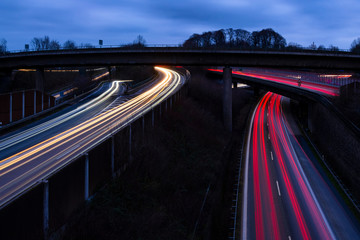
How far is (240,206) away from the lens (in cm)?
2280

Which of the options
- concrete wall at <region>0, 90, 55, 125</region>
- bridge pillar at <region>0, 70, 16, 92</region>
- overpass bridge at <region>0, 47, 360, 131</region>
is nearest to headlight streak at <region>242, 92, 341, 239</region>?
overpass bridge at <region>0, 47, 360, 131</region>

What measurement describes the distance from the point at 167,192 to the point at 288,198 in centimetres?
1059

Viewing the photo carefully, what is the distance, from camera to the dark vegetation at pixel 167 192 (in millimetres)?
14422

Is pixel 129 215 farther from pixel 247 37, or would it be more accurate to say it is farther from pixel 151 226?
pixel 247 37

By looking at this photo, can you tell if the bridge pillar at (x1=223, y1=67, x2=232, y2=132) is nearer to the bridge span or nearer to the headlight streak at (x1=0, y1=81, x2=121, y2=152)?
the bridge span

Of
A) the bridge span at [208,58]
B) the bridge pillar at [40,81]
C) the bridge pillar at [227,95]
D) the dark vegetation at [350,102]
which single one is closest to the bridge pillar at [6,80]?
the bridge pillar at [40,81]

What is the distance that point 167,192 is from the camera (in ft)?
68.3

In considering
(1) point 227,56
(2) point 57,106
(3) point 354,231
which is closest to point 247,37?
(1) point 227,56

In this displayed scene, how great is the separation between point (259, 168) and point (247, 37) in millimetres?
177958

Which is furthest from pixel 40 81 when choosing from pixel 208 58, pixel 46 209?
pixel 46 209

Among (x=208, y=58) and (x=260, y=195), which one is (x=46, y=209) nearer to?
(x=260, y=195)

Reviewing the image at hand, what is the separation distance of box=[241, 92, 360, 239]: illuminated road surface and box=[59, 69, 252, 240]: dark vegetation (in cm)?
224

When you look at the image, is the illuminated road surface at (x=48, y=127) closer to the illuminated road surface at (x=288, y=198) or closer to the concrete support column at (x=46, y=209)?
the concrete support column at (x=46, y=209)

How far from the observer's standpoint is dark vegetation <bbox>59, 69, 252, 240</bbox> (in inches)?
568
